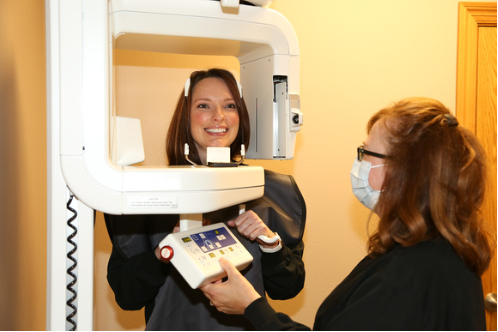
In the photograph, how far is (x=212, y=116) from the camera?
1387 millimetres

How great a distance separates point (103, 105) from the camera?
887 mm

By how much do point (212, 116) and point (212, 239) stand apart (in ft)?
1.54

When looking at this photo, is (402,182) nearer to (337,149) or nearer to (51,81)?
(51,81)

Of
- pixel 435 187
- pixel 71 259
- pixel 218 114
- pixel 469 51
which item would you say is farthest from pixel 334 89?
pixel 71 259

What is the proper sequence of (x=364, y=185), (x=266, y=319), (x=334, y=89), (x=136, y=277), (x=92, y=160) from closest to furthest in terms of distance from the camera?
(x=92, y=160), (x=266, y=319), (x=364, y=185), (x=136, y=277), (x=334, y=89)

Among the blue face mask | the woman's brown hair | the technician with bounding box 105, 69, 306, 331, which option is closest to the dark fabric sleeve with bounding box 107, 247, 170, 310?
the technician with bounding box 105, 69, 306, 331

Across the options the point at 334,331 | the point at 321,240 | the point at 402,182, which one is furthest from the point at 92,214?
the point at 321,240

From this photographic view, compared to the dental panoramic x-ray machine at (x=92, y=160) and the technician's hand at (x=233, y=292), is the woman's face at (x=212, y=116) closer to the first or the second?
the dental panoramic x-ray machine at (x=92, y=160)

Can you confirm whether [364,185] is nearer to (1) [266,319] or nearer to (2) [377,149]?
(2) [377,149]

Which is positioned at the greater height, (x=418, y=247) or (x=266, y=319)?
(x=418, y=247)

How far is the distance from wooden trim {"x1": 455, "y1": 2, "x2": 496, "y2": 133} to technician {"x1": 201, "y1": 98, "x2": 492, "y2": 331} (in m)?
1.47

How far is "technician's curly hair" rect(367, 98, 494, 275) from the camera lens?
3.03 ft

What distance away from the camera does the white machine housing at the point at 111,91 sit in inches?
34.5

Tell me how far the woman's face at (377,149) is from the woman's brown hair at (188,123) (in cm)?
48
